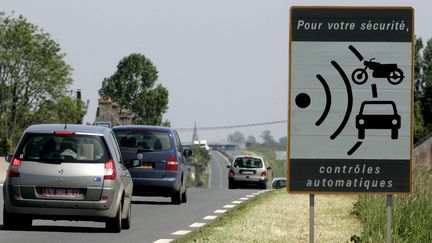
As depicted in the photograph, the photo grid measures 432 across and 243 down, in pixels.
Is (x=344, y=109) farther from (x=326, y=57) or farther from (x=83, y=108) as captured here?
(x=83, y=108)

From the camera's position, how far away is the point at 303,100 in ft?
39.8

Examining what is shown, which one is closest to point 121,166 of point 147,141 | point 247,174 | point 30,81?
point 147,141

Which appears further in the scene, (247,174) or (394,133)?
(247,174)

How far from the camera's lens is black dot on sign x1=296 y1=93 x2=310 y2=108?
1213 centimetres

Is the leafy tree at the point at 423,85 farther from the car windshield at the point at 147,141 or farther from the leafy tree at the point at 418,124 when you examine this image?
the car windshield at the point at 147,141

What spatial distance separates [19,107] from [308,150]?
99665 millimetres

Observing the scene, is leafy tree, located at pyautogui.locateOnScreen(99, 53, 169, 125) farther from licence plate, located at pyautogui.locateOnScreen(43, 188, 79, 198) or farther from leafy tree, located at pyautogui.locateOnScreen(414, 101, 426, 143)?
licence plate, located at pyautogui.locateOnScreen(43, 188, 79, 198)

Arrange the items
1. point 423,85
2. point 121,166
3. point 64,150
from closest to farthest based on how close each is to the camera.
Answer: point 64,150 < point 121,166 < point 423,85

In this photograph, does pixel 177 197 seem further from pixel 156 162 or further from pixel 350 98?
pixel 350 98

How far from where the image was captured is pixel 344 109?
1211cm

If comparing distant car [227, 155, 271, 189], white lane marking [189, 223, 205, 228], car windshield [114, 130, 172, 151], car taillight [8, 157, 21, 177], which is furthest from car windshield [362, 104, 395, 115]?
distant car [227, 155, 271, 189]

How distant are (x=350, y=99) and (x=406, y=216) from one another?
20.8 feet

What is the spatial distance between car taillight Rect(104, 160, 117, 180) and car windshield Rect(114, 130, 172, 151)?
874cm

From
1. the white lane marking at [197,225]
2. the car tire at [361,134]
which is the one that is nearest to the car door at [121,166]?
the white lane marking at [197,225]
